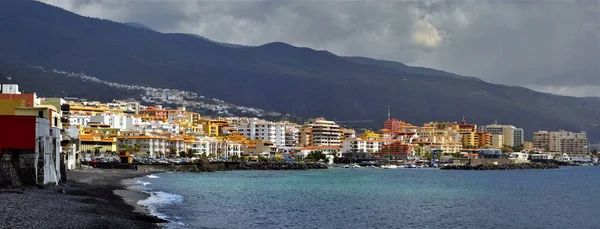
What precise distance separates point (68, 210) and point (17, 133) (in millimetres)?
8867

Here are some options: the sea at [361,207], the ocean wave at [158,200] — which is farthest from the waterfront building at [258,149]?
the ocean wave at [158,200]

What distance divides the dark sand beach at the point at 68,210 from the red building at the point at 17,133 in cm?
232

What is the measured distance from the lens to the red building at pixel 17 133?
40281 millimetres

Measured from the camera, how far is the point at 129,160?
102250mm

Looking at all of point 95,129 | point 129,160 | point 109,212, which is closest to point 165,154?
point 95,129

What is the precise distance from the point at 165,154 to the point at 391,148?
63238 millimetres

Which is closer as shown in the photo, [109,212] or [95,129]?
[109,212]

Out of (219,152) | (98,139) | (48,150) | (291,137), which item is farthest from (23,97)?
(291,137)

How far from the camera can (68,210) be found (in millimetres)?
33625

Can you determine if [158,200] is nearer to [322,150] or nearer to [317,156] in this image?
[317,156]

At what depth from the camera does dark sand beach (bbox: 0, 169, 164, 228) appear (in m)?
28.1

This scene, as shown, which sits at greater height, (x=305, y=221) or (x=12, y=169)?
(x=12, y=169)

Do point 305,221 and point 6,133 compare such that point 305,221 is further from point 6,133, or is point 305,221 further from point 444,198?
point 444,198

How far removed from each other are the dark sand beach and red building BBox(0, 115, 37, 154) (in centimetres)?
232
